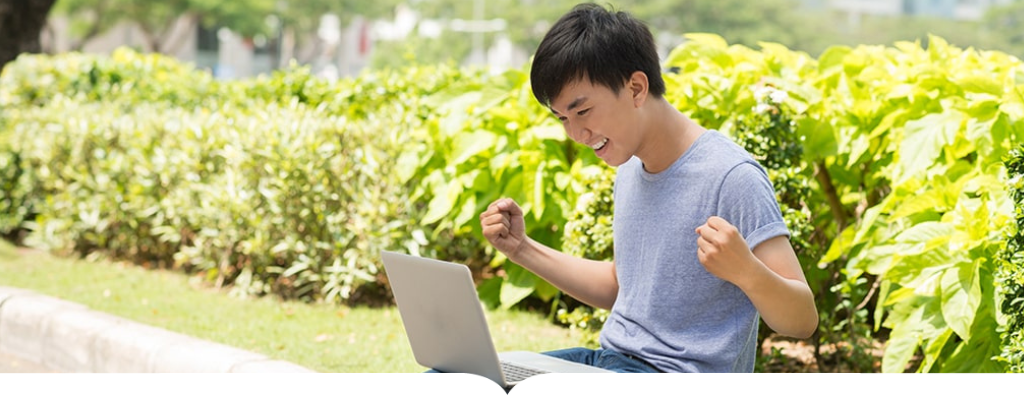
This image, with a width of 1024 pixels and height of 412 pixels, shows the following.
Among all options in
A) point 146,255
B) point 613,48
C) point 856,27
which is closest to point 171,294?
point 146,255

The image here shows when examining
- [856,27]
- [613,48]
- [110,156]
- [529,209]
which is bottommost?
[856,27]

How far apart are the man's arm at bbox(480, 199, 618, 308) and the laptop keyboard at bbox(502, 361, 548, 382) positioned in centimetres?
32

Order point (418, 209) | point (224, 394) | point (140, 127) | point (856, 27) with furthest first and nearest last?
point (856, 27) < point (140, 127) < point (418, 209) < point (224, 394)

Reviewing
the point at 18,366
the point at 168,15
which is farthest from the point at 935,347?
the point at 168,15

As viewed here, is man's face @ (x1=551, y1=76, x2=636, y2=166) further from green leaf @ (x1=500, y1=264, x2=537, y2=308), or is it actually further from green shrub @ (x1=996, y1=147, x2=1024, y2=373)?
green leaf @ (x1=500, y1=264, x2=537, y2=308)

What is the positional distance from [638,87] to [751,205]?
0.36 metres

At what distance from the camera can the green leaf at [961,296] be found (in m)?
3.36

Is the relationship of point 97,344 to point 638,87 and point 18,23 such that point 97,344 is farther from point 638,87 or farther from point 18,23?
point 18,23

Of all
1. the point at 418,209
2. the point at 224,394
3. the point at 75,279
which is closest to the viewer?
the point at 224,394

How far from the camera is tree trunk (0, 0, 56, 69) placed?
36.1ft

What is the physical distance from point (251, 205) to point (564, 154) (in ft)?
7.06

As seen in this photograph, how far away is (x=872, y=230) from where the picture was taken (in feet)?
13.5

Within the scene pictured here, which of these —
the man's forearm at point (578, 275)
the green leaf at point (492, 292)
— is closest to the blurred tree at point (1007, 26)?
the green leaf at point (492, 292)

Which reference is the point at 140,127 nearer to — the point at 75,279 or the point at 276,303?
the point at 75,279
